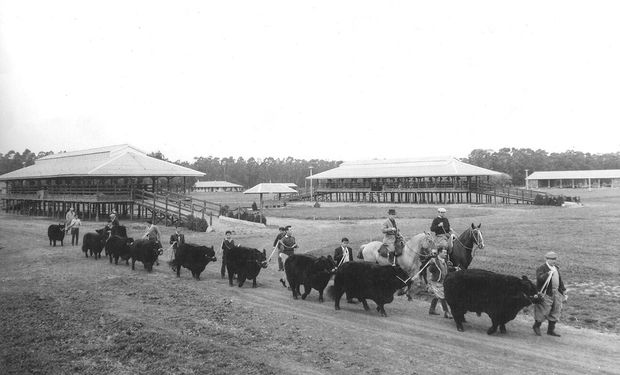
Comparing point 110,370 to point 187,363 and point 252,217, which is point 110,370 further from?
point 252,217

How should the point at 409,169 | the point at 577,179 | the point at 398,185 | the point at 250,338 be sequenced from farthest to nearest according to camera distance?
the point at 577,179 → the point at 409,169 → the point at 398,185 → the point at 250,338

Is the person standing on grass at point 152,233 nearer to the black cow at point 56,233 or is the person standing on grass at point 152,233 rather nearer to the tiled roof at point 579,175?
the black cow at point 56,233

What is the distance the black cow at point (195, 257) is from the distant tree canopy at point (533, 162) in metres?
94.2

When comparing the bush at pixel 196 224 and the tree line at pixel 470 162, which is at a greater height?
the tree line at pixel 470 162

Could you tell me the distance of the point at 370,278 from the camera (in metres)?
10.5

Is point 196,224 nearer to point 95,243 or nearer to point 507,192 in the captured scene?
point 95,243

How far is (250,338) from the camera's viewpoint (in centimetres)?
879

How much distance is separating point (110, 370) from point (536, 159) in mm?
→ 114267

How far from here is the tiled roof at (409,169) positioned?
51.8 metres

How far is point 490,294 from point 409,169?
49415 millimetres

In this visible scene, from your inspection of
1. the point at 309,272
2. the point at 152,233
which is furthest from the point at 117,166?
the point at 309,272

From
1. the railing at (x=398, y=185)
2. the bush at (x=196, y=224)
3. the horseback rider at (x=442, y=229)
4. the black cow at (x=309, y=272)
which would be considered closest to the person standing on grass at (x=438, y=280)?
the horseback rider at (x=442, y=229)

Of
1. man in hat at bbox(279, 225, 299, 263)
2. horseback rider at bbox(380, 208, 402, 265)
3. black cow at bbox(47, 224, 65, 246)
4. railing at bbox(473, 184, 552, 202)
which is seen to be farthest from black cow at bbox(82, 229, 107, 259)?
railing at bbox(473, 184, 552, 202)

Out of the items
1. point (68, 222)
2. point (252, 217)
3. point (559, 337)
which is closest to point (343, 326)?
point (559, 337)
